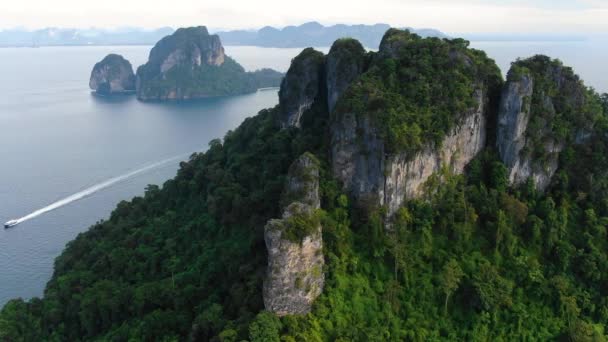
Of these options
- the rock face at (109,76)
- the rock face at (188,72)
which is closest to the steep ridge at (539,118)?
the rock face at (188,72)

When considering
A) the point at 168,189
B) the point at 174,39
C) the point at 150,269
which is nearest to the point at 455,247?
the point at 150,269

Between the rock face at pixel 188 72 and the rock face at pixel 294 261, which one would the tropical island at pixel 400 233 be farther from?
the rock face at pixel 188 72

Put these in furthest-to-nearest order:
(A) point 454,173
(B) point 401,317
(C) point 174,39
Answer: (C) point 174,39
(A) point 454,173
(B) point 401,317

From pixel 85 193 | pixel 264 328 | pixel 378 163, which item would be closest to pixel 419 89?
pixel 378 163

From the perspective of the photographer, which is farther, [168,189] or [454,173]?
[168,189]

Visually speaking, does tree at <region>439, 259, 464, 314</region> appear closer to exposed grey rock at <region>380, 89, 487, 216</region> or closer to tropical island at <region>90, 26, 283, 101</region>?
exposed grey rock at <region>380, 89, 487, 216</region>

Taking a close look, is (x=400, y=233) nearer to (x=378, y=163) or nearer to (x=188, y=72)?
(x=378, y=163)

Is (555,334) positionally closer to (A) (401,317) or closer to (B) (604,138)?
(A) (401,317)
